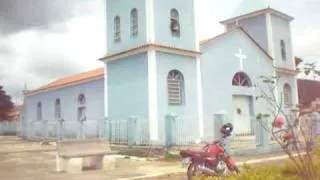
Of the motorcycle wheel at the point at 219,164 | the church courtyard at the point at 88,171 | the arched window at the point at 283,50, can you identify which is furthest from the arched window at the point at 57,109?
A: the motorcycle wheel at the point at 219,164

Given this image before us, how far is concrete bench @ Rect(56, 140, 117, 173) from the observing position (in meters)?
11.3

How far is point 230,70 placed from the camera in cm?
2242

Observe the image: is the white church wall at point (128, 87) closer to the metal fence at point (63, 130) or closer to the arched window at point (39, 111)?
the metal fence at point (63, 130)

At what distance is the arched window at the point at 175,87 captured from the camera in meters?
19.5

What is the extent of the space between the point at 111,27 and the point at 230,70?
6357mm

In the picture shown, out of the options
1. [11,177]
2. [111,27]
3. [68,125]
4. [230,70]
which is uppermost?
[111,27]

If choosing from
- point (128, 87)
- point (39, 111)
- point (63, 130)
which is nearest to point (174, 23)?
point (128, 87)

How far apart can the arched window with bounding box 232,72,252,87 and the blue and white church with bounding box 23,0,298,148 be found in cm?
5

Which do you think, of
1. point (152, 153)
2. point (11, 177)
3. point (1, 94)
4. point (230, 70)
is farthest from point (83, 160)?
point (1, 94)

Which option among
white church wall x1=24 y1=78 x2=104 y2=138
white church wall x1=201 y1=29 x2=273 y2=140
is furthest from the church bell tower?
white church wall x1=24 y1=78 x2=104 y2=138

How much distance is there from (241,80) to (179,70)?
5.12 m

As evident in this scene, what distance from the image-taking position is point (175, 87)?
19.8 meters

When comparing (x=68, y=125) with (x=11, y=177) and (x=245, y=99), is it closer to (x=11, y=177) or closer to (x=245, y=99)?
(x=245, y=99)

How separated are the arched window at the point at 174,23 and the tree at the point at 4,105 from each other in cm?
3140
